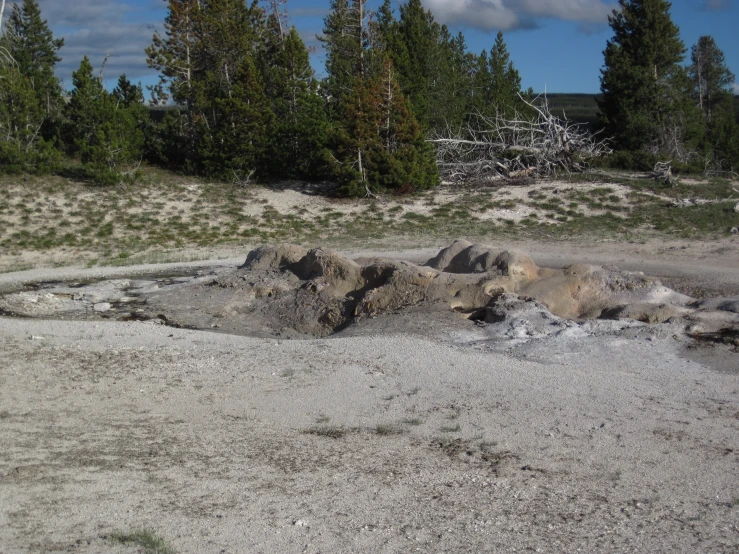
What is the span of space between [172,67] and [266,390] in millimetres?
24652

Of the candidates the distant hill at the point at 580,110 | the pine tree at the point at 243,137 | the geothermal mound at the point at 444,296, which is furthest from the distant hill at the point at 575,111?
the geothermal mound at the point at 444,296

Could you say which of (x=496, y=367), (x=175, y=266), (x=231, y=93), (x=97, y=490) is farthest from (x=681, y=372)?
(x=231, y=93)

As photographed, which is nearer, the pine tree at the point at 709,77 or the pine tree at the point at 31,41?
the pine tree at the point at 31,41

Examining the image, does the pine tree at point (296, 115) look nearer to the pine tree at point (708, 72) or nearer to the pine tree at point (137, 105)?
the pine tree at point (137, 105)

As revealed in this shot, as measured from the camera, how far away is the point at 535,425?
290 inches

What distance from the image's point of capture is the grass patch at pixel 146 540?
503 centimetres

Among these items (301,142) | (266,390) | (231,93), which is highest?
(231,93)

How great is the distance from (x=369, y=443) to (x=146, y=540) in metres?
2.43

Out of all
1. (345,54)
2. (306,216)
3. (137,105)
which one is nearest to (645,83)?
(345,54)

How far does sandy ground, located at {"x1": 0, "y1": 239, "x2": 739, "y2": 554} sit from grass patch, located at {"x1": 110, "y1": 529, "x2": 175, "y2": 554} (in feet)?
0.20

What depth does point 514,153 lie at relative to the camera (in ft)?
92.6

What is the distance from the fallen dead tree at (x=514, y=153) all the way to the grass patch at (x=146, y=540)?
23.0m

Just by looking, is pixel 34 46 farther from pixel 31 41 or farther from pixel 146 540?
pixel 146 540

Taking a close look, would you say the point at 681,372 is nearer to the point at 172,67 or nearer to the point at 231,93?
the point at 231,93
